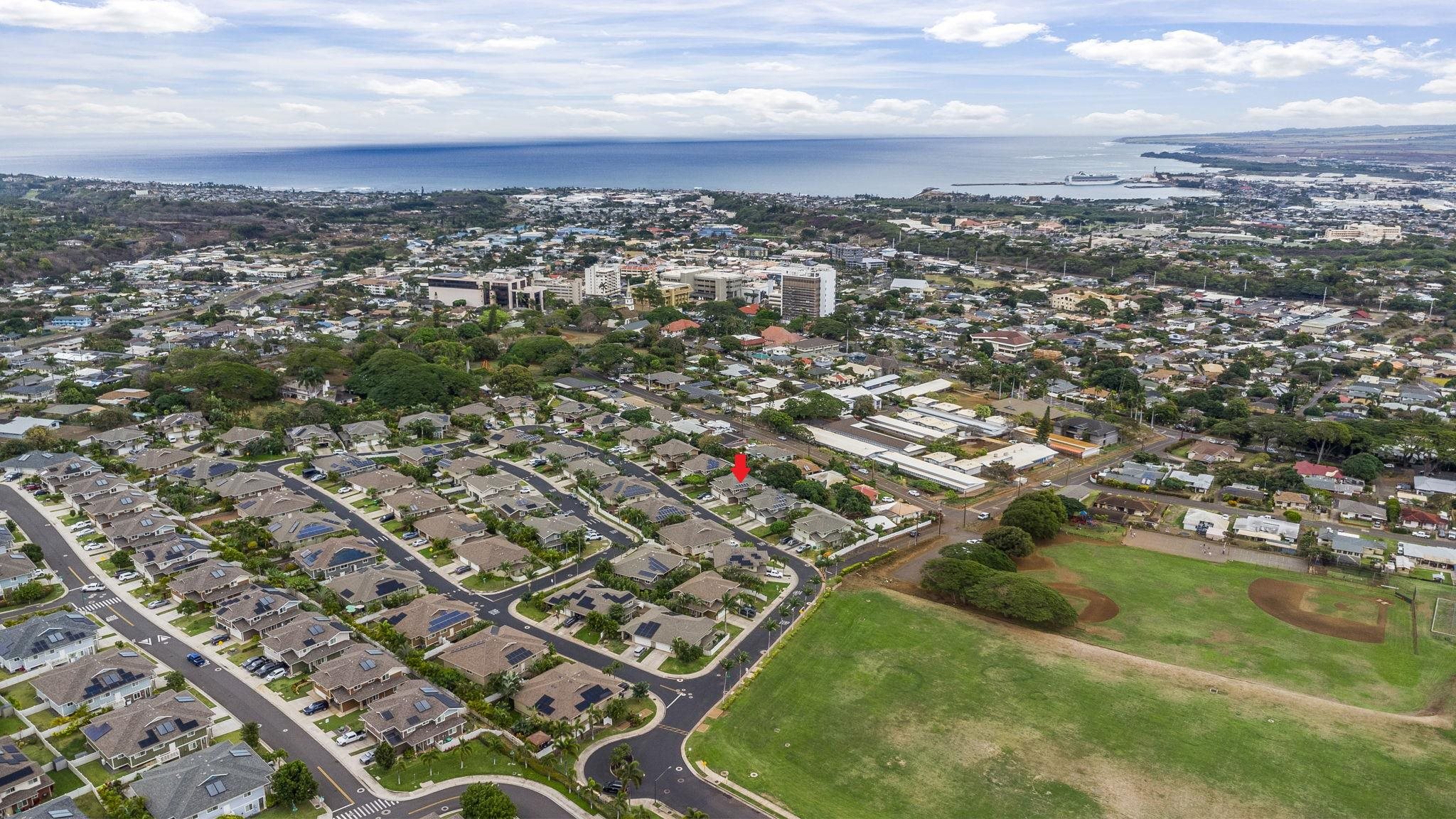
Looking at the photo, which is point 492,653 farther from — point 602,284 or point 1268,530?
point 602,284

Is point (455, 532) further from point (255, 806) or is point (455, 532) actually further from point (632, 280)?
point (632, 280)

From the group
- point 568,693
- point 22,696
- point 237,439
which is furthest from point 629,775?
point 237,439

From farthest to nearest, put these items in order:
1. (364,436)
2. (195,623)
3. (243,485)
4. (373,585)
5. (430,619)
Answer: (364,436) → (243,485) → (373,585) → (195,623) → (430,619)

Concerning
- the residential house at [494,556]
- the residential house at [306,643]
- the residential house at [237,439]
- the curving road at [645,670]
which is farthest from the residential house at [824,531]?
the residential house at [237,439]

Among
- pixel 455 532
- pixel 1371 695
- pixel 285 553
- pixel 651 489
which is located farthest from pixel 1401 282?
pixel 285 553

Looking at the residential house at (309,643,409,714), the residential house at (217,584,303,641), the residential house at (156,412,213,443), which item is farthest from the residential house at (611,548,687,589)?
the residential house at (156,412,213,443)

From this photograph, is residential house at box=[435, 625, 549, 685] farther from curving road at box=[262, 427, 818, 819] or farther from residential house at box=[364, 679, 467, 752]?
residential house at box=[364, 679, 467, 752]
